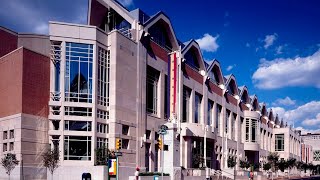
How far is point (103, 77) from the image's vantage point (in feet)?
130

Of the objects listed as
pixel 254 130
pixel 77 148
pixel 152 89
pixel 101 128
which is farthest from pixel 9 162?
pixel 254 130

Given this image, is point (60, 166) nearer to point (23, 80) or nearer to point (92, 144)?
point (92, 144)

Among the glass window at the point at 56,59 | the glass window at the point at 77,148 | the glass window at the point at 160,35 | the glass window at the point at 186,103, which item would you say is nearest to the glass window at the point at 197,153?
the glass window at the point at 186,103

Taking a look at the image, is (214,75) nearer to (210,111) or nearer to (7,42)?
(210,111)

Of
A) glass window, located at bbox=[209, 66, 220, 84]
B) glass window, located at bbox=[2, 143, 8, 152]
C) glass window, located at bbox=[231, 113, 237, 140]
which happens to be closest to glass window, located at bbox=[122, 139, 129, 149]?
glass window, located at bbox=[2, 143, 8, 152]

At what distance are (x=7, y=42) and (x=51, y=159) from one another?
15.6 metres

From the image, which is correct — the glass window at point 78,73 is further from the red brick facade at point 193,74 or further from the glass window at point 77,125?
the red brick facade at point 193,74

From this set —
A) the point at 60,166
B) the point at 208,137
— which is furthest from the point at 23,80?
the point at 208,137

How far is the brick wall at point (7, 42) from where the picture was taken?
4162 centimetres

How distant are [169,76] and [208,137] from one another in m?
10.0

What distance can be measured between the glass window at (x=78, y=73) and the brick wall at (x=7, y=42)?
8420mm

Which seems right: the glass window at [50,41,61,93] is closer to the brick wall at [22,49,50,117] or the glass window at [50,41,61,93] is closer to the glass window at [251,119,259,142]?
the brick wall at [22,49,50,117]

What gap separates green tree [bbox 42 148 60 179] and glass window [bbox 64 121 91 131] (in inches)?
109

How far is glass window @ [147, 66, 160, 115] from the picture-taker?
46156 mm
